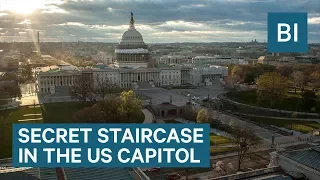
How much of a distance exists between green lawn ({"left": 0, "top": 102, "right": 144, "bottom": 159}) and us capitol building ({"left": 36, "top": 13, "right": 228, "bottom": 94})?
2692 centimetres

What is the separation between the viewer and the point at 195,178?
117 feet

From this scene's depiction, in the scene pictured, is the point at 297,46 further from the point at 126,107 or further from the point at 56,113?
the point at 56,113

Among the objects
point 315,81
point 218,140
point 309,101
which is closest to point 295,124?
point 309,101

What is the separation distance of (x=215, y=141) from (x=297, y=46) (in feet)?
67.9

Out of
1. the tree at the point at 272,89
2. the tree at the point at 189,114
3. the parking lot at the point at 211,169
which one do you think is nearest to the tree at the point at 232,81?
the tree at the point at 272,89

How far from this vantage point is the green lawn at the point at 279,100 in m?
69.1

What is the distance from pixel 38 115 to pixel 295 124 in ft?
144

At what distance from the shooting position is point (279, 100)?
7044 cm

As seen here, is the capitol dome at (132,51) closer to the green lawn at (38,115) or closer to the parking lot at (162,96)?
the parking lot at (162,96)

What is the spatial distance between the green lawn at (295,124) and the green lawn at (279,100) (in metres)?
7.60

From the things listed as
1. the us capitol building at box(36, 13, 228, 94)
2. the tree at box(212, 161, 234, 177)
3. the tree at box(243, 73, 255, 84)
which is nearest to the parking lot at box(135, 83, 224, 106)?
the us capitol building at box(36, 13, 228, 94)

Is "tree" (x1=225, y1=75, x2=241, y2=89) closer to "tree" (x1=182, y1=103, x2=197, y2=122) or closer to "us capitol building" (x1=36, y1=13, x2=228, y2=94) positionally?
"us capitol building" (x1=36, y1=13, x2=228, y2=94)

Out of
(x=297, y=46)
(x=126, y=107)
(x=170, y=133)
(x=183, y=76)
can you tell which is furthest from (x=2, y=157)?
(x=183, y=76)

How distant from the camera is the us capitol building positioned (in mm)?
102562
